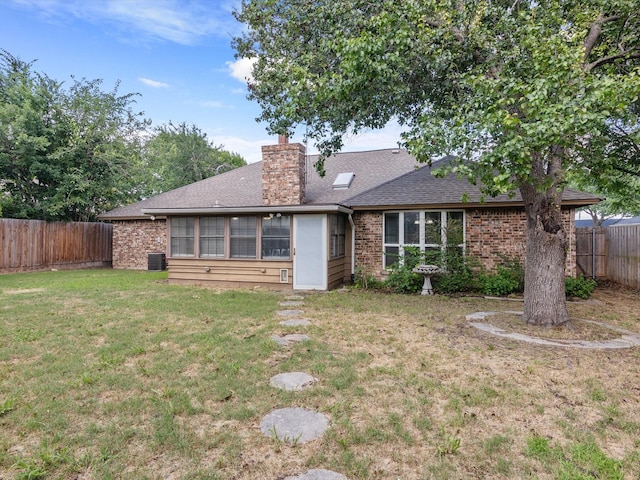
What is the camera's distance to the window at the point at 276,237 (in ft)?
31.1

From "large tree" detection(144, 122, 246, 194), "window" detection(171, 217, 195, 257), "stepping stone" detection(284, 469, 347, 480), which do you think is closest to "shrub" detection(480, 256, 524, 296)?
"stepping stone" detection(284, 469, 347, 480)

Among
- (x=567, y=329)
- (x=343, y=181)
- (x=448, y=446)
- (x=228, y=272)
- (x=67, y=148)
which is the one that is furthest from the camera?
(x=67, y=148)

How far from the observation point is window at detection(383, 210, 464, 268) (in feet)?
29.4

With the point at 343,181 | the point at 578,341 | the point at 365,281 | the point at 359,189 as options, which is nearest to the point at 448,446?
the point at 578,341

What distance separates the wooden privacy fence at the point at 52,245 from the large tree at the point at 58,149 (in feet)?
2.63

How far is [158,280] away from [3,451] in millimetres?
9091

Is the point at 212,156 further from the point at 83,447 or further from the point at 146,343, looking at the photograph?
the point at 83,447

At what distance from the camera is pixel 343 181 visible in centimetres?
1152

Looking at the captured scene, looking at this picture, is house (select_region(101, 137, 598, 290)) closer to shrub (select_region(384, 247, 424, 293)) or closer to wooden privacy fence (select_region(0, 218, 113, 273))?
shrub (select_region(384, 247, 424, 293))

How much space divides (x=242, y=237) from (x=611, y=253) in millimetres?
10752

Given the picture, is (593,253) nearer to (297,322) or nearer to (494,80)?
(494,80)

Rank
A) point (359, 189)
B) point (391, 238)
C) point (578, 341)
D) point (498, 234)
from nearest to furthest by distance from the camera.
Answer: point (578, 341) → point (498, 234) → point (391, 238) → point (359, 189)

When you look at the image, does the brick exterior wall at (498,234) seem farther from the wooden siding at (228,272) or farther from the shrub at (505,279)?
the wooden siding at (228,272)

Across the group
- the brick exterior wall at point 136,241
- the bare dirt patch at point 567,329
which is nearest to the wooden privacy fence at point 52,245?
the brick exterior wall at point 136,241
